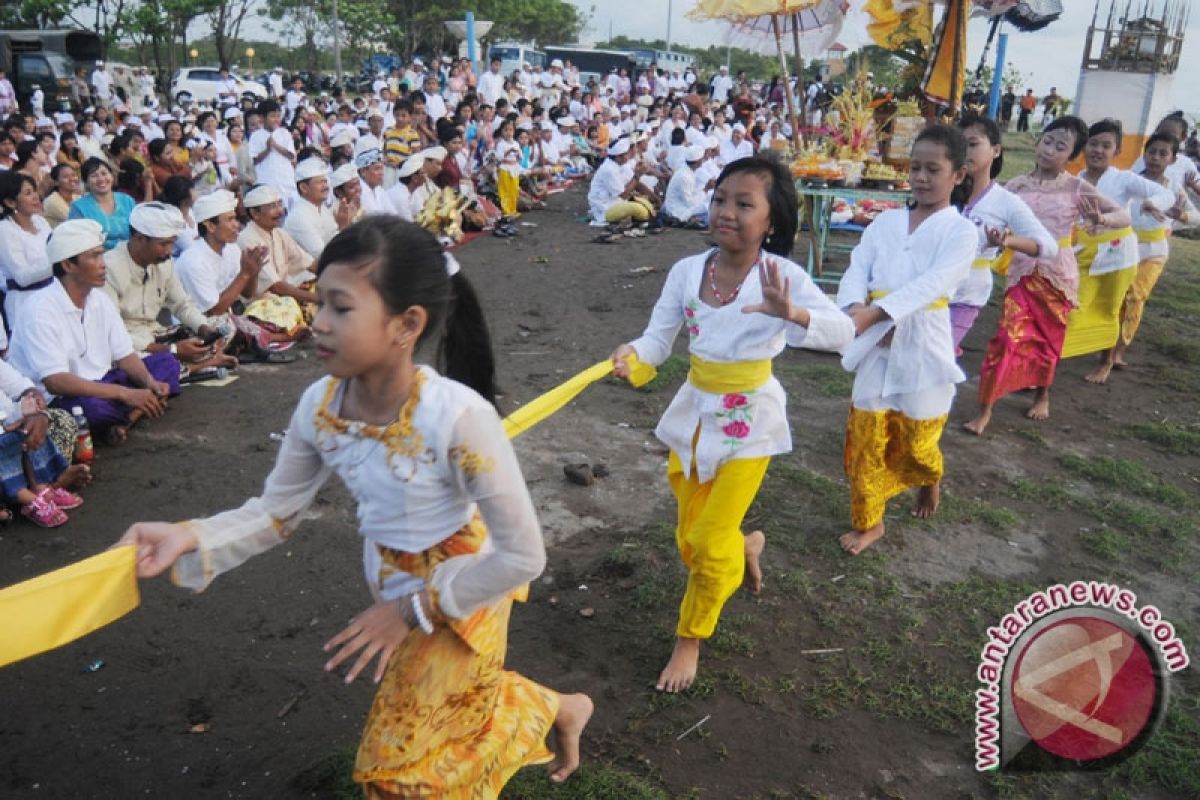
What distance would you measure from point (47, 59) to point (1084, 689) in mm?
25375

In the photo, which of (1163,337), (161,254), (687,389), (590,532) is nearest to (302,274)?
(161,254)

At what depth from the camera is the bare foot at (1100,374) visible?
7.04m

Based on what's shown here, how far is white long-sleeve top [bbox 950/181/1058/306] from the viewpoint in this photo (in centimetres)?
484

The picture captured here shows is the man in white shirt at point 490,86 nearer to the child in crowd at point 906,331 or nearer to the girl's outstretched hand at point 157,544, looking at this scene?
the child in crowd at point 906,331

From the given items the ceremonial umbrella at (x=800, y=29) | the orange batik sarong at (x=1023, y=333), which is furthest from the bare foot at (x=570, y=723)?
the ceremonial umbrella at (x=800, y=29)

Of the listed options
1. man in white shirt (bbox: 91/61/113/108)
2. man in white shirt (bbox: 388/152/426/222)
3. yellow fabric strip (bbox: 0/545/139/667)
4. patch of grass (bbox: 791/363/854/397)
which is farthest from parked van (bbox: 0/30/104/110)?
yellow fabric strip (bbox: 0/545/139/667)

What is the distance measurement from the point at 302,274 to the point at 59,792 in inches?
222

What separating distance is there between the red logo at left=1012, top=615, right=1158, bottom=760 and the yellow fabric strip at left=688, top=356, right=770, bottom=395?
1.23 m

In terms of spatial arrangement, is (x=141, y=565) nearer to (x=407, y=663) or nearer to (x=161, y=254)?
(x=407, y=663)

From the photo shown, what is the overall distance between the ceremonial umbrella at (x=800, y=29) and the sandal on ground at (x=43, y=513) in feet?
25.5

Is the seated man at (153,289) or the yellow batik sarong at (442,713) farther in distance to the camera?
the seated man at (153,289)

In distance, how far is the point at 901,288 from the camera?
154 inches

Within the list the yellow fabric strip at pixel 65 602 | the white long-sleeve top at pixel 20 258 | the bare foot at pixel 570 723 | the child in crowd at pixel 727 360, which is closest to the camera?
the yellow fabric strip at pixel 65 602

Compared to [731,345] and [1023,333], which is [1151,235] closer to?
[1023,333]
